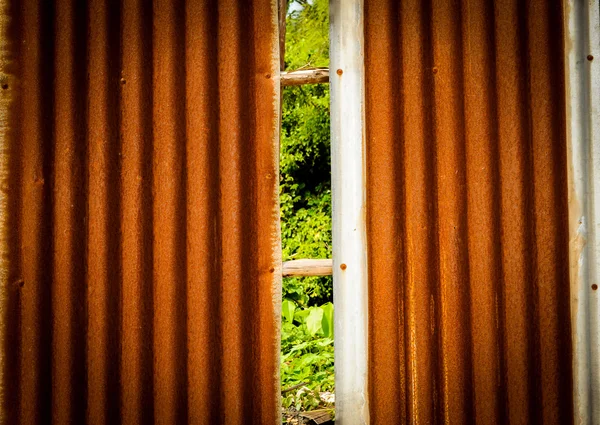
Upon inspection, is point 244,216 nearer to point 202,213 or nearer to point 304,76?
point 202,213

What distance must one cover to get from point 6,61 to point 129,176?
0.68 metres

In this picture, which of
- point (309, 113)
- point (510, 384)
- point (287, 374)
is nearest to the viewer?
point (510, 384)

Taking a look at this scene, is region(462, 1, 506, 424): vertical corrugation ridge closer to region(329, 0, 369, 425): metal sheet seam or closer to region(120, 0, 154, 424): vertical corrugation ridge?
region(329, 0, 369, 425): metal sheet seam

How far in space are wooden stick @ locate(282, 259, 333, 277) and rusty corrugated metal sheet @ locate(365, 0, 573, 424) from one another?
191mm

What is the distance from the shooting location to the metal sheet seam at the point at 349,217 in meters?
1.51

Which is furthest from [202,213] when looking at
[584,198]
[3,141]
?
[584,198]

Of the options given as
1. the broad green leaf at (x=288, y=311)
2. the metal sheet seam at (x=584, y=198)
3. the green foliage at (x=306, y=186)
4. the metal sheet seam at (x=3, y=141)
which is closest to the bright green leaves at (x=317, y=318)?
the broad green leaf at (x=288, y=311)

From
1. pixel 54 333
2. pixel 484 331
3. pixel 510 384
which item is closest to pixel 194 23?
pixel 54 333

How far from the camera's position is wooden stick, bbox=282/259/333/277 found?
1593 millimetres

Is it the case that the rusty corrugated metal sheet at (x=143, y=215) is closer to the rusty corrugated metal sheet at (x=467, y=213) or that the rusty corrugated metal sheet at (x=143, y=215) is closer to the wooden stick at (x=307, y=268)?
the wooden stick at (x=307, y=268)

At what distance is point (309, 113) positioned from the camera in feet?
14.8

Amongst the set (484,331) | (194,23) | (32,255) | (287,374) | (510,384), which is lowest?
(287,374)

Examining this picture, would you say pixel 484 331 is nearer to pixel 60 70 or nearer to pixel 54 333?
pixel 54 333

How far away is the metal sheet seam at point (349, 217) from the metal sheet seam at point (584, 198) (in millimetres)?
796
